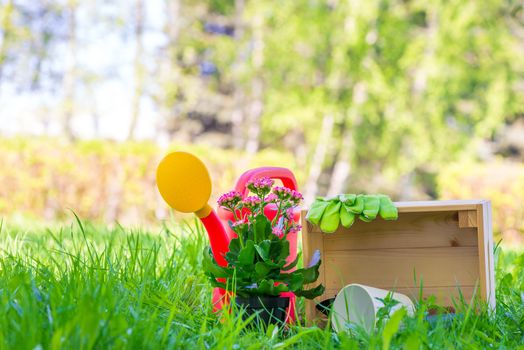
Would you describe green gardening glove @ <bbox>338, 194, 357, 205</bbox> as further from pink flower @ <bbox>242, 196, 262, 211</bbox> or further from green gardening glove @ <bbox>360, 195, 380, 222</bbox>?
pink flower @ <bbox>242, 196, 262, 211</bbox>

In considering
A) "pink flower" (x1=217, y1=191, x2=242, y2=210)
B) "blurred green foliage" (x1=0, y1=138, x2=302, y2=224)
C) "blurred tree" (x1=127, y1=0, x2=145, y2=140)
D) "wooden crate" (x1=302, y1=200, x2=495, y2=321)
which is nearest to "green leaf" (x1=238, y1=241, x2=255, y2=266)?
"pink flower" (x1=217, y1=191, x2=242, y2=210)

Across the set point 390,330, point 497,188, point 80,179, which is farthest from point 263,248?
point 497,188

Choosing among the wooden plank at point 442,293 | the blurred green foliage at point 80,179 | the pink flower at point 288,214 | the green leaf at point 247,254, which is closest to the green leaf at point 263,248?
the green leaf at point 247,254

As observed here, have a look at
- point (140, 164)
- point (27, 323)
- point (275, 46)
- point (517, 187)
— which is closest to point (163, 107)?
point (275, 46)

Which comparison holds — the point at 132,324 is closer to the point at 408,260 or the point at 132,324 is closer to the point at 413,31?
the point at 408,260

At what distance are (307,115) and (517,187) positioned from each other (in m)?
3.12

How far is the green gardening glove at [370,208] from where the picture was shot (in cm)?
153

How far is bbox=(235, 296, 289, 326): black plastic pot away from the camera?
4.86 feet

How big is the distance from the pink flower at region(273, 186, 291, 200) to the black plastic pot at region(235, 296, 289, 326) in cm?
25

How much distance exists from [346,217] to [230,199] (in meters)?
0.31

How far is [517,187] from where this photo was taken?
568 centimetres

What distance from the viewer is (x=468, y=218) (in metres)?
1.57

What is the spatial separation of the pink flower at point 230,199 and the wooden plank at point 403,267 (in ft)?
1.30

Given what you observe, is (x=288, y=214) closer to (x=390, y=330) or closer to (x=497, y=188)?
(x=390, y=330)
